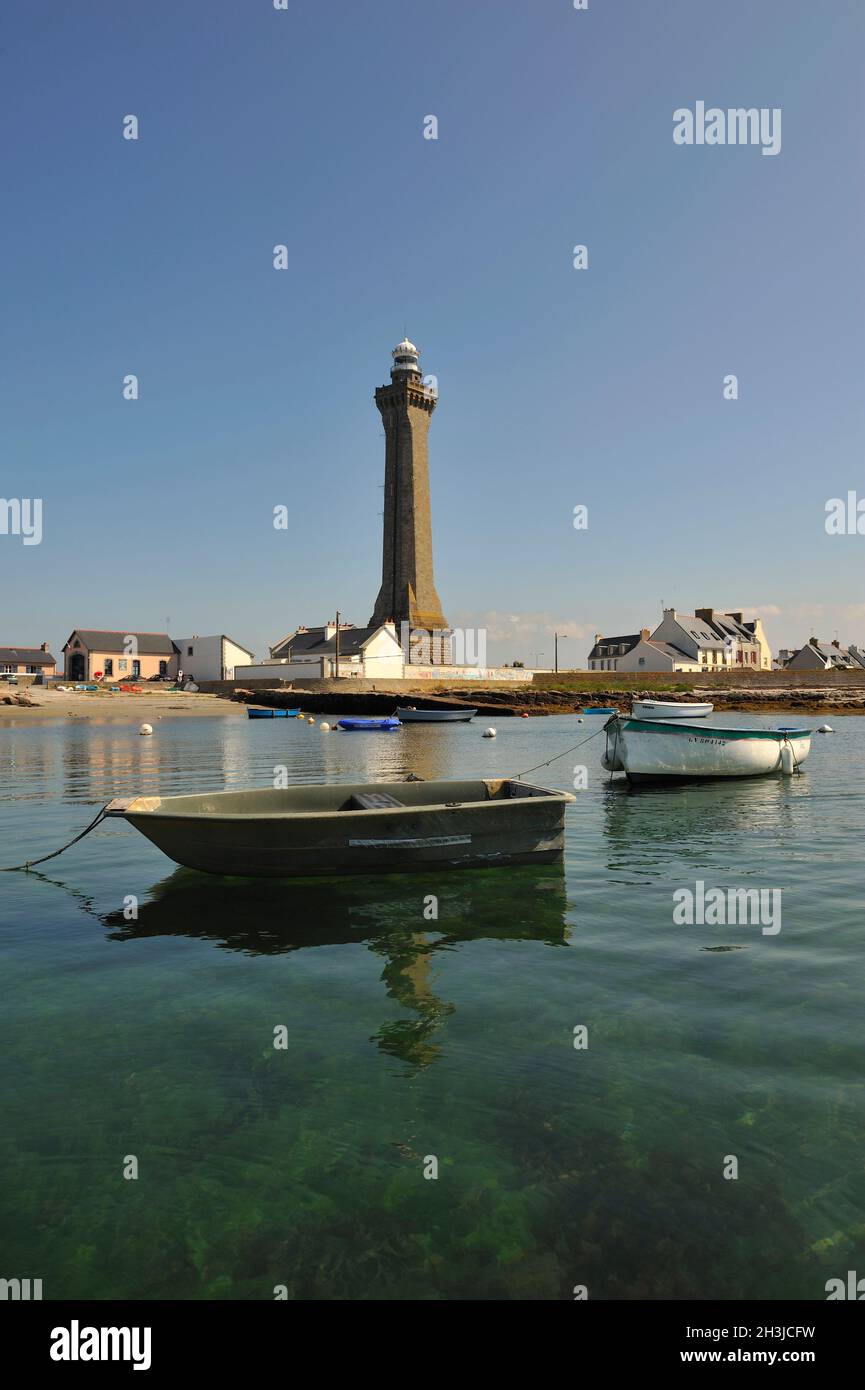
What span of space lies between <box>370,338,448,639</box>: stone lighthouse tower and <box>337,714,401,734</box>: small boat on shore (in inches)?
1985

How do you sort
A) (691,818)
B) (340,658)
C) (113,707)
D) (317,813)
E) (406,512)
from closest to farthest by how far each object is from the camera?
(317,813) < (691,818) < (113,707) < (340,658) < (406,512)

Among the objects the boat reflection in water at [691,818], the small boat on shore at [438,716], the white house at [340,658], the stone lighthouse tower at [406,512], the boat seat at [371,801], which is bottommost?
the boat reflection in water at [691,818]

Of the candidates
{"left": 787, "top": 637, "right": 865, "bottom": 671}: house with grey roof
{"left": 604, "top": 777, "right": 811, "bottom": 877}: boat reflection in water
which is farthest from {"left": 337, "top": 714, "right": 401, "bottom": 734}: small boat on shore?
{"left": 787, "top": 637, "right": 865, "bottom": 671}: house with grey roof

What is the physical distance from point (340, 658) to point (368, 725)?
37.2m

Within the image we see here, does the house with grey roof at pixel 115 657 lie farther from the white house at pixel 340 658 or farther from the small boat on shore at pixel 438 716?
the small boat on shore at pixel 438 716

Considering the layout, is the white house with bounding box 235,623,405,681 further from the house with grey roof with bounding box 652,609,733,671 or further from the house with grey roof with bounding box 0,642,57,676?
the house with grey roof with bounding box 652,609,733,671

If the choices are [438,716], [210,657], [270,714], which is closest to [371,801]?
[438,716]

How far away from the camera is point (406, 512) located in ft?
380

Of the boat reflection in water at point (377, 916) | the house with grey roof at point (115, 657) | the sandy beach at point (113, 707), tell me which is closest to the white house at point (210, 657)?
the house with grey roof at point (115, 657)

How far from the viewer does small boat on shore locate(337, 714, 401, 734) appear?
202ft

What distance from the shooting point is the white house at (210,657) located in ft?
353

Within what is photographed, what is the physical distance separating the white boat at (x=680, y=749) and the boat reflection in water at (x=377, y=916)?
1142cm

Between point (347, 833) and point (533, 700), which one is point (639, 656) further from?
point (347, 833)
